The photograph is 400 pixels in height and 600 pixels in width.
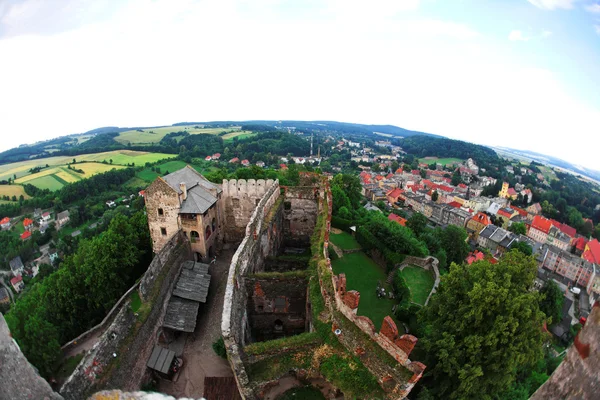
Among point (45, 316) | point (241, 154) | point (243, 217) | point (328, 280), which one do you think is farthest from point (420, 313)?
point (241, 154)

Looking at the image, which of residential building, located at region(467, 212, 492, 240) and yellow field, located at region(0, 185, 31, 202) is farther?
yellow field, located at region(0, 185, 31, 202)

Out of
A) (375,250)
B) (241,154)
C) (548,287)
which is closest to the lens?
(375,250)

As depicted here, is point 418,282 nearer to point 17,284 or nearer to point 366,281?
point 366,281

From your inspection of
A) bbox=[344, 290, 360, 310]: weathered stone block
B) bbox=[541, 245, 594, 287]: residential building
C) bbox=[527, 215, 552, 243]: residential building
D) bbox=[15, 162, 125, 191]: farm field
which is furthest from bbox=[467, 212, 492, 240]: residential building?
bbox=[15, 162, 125, 191]: farm field

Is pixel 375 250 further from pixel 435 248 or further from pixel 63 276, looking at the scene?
pixel 63 276

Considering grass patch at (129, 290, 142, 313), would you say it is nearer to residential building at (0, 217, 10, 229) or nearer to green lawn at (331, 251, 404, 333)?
green lawn at (331, 251, 404, 333)

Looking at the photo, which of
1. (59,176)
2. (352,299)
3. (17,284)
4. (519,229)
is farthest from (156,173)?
(519,229)
